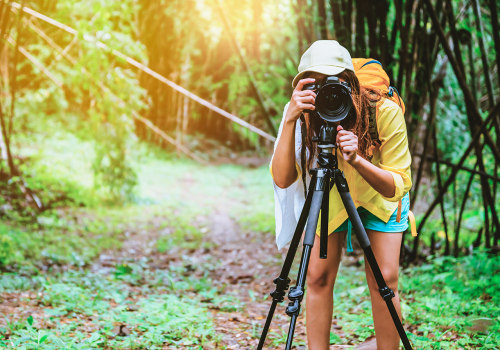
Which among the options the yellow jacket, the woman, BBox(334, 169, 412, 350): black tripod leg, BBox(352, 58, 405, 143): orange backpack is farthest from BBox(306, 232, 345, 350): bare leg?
BBox(352, 58, 405, 143): orange backpack

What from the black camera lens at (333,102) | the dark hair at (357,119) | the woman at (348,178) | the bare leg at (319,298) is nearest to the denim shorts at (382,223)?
the woman at (348,178)

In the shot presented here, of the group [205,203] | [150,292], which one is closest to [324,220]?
[150,292]

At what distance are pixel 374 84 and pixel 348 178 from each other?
0.40 metres

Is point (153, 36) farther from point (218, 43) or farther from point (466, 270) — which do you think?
point (466, 270)

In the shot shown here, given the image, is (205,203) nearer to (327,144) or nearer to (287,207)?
(287,207)

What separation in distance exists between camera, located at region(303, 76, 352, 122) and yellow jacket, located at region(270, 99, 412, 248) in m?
0.23

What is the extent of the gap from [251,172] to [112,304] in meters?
10.9

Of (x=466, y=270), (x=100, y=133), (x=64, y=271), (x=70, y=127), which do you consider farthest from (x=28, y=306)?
(x=70, y=127)

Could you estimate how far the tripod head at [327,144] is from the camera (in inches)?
65.9

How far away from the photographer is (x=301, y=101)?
5.63 feet

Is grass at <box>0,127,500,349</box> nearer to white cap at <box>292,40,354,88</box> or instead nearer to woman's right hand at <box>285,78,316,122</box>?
woman's right hand at <box>285,78,316,122</box>

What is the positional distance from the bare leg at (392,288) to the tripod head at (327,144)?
1.37ft

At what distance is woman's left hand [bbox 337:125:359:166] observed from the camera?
161 cm

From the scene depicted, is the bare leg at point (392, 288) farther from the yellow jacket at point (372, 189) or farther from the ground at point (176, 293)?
the ground at point (176, 293)
